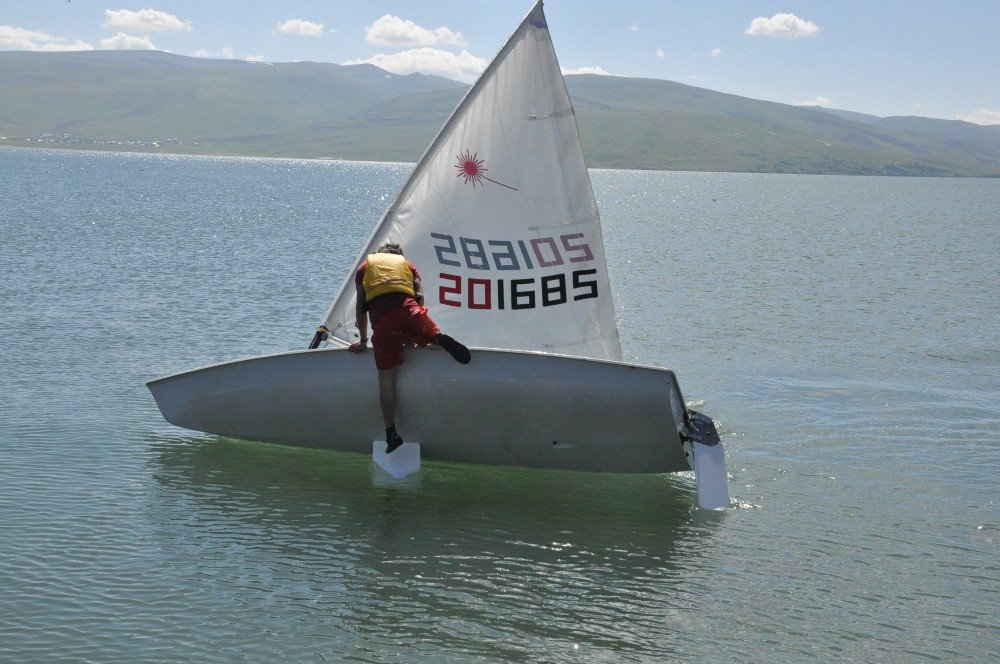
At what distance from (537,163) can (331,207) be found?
292ft

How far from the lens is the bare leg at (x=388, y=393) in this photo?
13.6 m

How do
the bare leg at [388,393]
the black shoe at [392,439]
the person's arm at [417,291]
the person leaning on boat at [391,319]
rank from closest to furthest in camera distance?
the person leaning on boat at [391,319] → the bare leg at [388,393] → the person's arm at [417,291] → the black shoe at [392,439]

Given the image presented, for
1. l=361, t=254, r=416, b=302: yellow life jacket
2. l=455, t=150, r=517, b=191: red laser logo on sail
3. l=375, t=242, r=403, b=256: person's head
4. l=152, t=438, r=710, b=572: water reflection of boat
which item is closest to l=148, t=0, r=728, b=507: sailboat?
l=455, t=150, r=517, b=191: red laser logo on sail

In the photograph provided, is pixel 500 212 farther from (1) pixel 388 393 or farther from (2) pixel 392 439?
(2) pixel 392 439

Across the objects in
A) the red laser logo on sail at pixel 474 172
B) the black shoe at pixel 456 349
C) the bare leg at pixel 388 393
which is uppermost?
the red laser logo on sail at pixel 474 172

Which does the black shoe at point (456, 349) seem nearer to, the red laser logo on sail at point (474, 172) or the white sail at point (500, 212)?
the white sail at point (500, 212)

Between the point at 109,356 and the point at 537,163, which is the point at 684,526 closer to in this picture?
the point at 537,163

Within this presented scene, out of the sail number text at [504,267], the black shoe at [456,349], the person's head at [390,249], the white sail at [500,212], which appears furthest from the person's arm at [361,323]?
the sail number text at [504,267]

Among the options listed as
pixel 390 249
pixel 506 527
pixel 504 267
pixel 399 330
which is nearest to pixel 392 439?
pixel 399 330

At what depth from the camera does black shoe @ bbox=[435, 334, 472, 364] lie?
13.2m

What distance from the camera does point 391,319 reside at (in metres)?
13.4

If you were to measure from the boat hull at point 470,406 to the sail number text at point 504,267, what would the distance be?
1.45 metres

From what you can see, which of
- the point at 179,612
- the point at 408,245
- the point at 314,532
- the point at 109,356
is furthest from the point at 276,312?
the point at 179,612

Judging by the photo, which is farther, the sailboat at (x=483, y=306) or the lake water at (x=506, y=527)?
the sailboat at (x=483, y=306)
